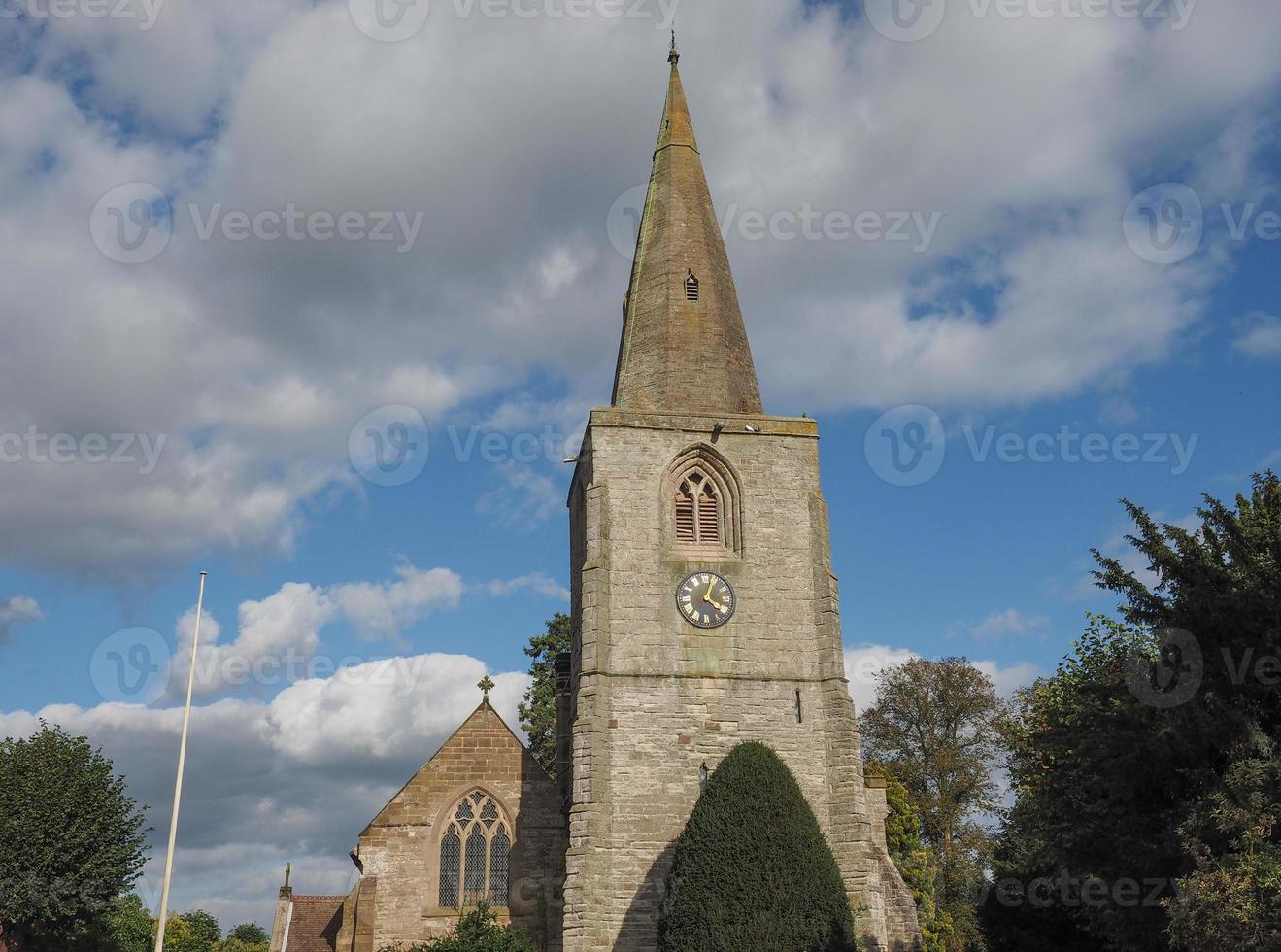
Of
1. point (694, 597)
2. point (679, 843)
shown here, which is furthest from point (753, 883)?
point (694, 597)

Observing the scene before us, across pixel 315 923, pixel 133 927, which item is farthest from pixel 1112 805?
pixel 133 927

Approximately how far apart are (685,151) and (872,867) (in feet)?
64.0

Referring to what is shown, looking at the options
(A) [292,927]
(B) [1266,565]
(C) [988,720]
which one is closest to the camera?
(B) [1266,565]

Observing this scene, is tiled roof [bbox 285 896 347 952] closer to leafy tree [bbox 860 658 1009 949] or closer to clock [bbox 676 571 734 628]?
clock [bbox 676 571 734 628]

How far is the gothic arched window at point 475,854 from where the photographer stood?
26172 mm

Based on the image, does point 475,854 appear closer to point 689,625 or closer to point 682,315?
point 689,625

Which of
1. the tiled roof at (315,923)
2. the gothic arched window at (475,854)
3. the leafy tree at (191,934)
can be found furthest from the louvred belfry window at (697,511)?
the leafy tree at (191,934)

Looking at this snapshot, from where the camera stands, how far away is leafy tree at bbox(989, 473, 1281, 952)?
15172 mm

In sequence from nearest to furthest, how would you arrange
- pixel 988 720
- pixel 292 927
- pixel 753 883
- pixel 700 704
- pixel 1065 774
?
pixel 753 883
pixel 700 704
pixel 1065 774
pixel 292 927
pixel 988 720

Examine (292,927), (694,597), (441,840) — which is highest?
(694,597)

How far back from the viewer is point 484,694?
94.7 ft

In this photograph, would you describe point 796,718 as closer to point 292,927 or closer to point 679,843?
point 679,843

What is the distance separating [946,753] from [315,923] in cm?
2613

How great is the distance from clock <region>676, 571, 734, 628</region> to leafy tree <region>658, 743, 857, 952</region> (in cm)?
370
